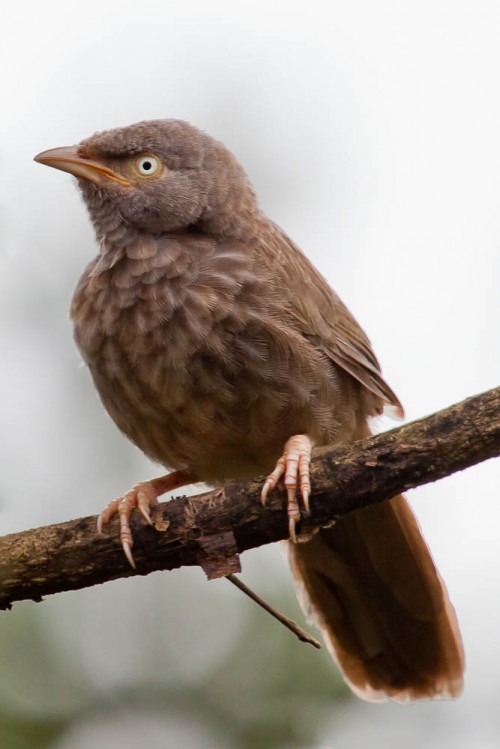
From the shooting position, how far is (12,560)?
3623 millimetres

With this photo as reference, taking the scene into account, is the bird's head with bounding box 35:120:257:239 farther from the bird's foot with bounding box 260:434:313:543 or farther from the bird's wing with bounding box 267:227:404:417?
the bird's foot with bounding box 260:434:313:543

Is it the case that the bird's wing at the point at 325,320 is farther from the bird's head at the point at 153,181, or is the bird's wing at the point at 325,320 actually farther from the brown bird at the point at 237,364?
the bird's head at the point at 153,181

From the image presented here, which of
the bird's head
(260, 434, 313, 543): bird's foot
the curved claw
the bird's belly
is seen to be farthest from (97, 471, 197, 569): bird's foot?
the bird's head

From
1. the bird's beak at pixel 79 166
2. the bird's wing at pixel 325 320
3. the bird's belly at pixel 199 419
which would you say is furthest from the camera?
the bird's beak at pixel 79 166

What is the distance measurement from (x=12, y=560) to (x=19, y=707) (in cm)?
69

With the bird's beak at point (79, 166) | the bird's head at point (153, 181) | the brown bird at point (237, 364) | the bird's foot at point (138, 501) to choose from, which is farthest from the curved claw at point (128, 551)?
the bird's beak at point (79, 166)

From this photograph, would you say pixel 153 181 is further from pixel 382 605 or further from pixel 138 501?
pixel 382 605

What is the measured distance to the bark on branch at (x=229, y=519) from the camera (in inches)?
132

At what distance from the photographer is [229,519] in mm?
3596

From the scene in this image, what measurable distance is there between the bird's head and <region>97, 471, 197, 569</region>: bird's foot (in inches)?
44.4

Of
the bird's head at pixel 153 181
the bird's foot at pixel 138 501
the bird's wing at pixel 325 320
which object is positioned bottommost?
the bird's foot at pixel 138 501

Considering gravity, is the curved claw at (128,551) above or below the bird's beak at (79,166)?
below

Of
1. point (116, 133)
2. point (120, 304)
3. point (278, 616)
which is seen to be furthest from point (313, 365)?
point (116, 133)

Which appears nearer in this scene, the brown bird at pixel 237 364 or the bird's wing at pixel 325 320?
the brown bird at pixel 237 364
